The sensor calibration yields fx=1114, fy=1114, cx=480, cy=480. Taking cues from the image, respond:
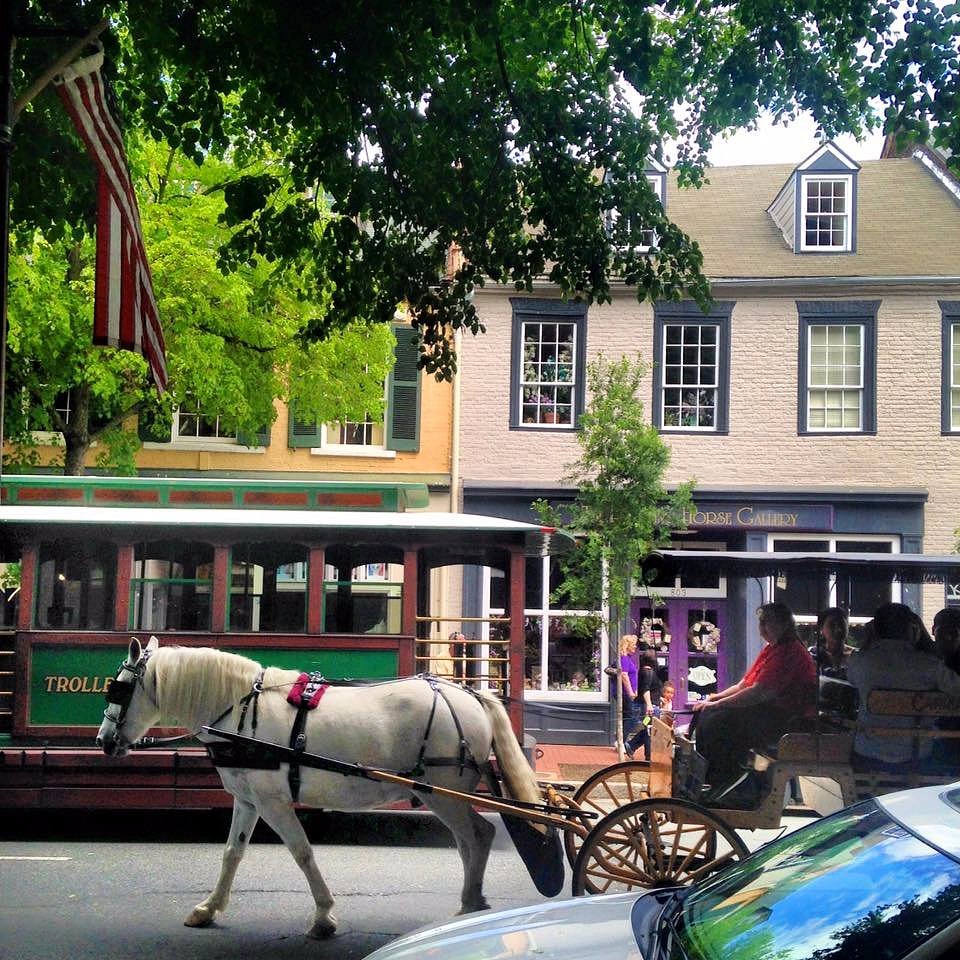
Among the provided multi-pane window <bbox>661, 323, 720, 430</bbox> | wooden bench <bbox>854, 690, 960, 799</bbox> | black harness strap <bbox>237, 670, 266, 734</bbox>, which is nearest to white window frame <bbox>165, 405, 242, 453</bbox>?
multi-pane window <bbox>661, 323, 720, 430</bbox>

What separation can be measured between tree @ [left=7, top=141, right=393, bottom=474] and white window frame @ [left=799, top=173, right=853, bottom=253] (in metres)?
7.91

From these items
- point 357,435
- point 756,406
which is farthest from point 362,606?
point 756,406

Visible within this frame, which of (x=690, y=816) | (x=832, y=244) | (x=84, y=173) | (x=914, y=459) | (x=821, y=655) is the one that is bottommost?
(x=690, y=816)

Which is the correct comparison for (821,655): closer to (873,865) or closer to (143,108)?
(873,865)

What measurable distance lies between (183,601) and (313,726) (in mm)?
3469

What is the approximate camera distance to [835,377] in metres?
18.7

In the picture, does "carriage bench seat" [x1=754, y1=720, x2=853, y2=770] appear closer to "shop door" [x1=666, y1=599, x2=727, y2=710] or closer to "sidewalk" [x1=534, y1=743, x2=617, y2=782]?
"sidewalk" [x1=534, y1=743, x2=617, y2=782]

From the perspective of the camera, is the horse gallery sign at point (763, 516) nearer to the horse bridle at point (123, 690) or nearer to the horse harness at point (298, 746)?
the horse harness at point (298, 746)

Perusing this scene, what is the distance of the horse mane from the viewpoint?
723 centimetres

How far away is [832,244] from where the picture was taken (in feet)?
63.5

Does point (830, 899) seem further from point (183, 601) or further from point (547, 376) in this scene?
point (547, 376)

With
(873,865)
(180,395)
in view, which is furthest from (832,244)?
(873,865)

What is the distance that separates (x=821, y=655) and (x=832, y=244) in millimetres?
12840

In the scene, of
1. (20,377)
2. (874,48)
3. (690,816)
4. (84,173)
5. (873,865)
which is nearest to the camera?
(873,865)
